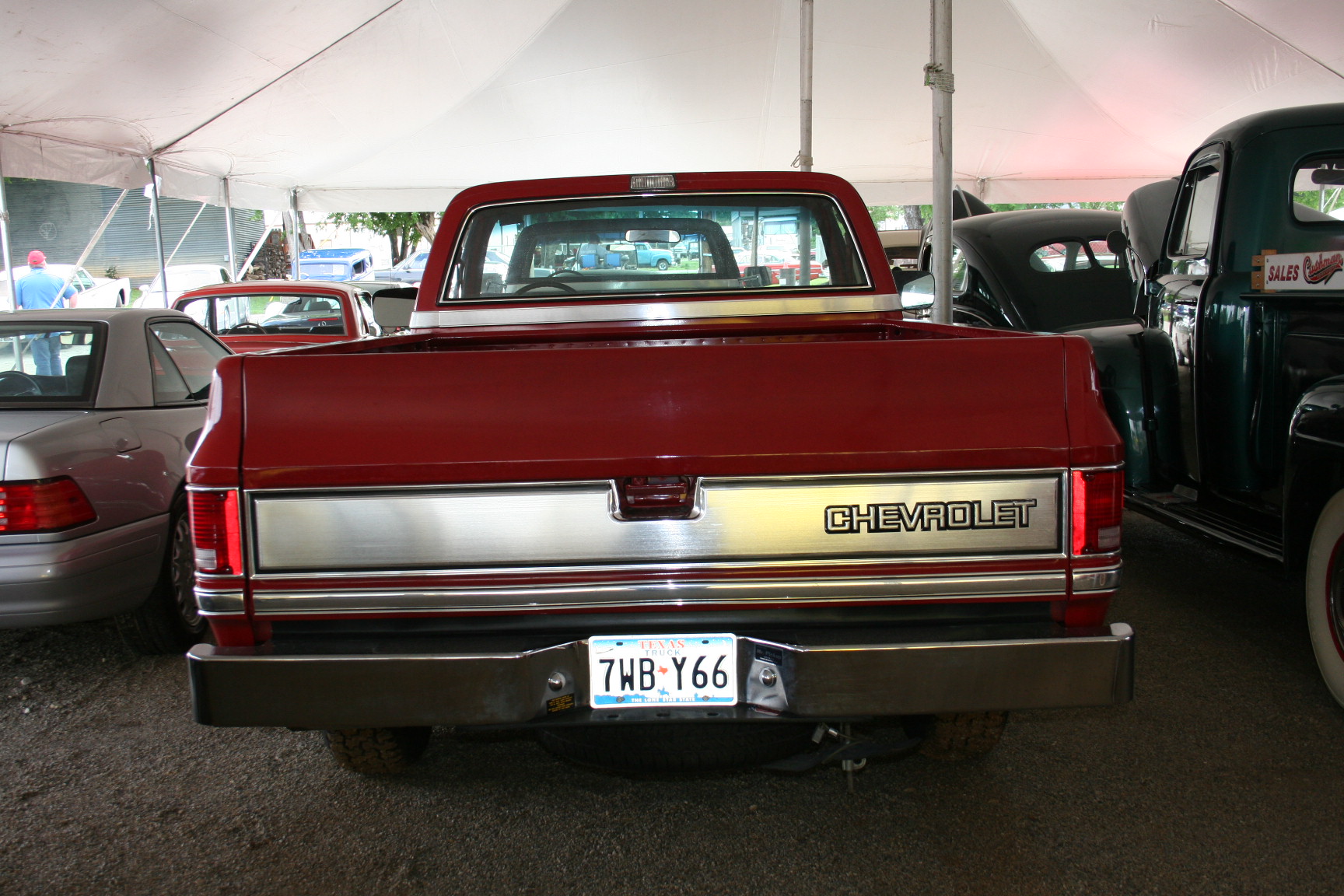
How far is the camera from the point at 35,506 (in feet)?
11.4

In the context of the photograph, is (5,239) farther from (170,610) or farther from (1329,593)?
(1329,593)

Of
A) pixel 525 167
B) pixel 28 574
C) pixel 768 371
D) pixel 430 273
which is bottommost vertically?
pixel 28 574

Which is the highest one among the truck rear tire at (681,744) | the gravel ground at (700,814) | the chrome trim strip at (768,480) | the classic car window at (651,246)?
the classic car window at (651,246)

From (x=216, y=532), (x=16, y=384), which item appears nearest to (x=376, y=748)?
(x=216, y=532)

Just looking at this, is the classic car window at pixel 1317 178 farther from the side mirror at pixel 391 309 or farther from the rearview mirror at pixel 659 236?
the side mirror at pixel 391 309

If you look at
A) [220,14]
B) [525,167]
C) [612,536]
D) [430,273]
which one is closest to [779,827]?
[612,536]

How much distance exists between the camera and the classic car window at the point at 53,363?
13.0ft

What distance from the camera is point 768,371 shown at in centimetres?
214

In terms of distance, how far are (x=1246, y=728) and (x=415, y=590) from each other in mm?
2714

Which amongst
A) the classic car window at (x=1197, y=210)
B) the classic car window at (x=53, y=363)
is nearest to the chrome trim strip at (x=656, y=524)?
the classic car window at (x=53, y=363)

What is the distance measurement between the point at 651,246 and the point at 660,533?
1.94 m

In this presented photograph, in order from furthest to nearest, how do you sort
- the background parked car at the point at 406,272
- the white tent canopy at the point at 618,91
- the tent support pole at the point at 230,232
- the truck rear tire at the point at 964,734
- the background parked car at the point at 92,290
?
the background parked car at the point at 406,272, the background parked car at the point at 92,290, the tent support pole at the point at 230,232, the white tent canopy at the point at 618,91, the truck rear tire at the point at 964,734

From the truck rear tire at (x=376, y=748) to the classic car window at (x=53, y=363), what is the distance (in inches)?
81.2

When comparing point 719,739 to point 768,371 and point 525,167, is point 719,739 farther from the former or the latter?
point 525,167
